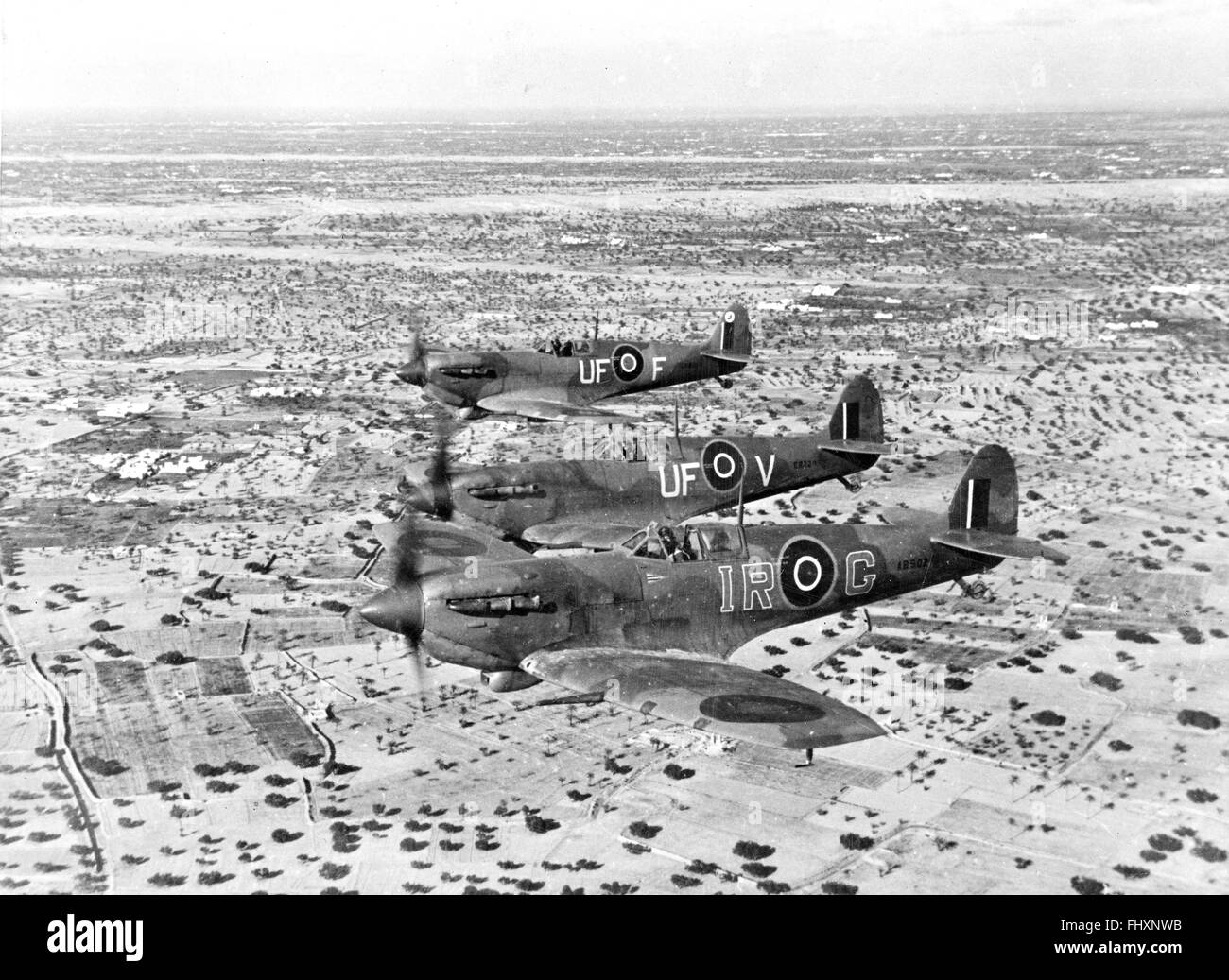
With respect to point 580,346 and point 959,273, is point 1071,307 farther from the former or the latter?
point 580,346

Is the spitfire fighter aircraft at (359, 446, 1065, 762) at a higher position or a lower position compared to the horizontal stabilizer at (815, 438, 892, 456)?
lower

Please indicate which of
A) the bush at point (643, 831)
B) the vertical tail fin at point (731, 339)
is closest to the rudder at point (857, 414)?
the vertical tail fin at point (731, 339)

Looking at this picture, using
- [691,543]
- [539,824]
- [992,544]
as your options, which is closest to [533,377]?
[691,543]

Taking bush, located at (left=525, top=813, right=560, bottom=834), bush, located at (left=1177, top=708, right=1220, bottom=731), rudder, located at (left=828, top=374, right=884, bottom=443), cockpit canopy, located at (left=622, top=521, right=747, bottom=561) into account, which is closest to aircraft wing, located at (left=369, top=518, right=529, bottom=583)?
cockpit canopy, located at (left=622, top=521, right=747, bottom=561)

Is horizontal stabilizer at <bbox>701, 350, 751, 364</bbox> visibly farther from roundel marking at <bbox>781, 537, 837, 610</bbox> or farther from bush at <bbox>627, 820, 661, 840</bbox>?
bush at <bbox>627, 820, 661, 840</bbox>

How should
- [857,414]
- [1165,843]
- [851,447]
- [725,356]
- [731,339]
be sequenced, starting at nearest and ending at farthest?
[1165,843] < [851,447] < [857,414] < [725,356] < [731,339]

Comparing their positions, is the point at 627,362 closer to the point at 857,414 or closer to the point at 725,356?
the point at 725,356
